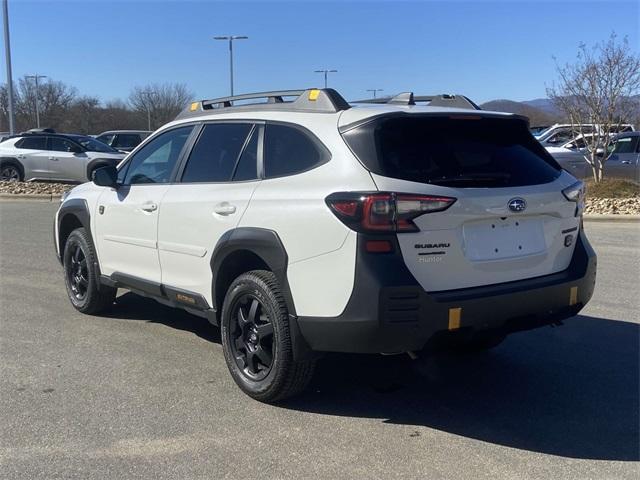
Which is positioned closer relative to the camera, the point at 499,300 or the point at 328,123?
the point at 499,300

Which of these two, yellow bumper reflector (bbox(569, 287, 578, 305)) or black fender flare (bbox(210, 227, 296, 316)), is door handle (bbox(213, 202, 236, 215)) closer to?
black fender flare (bbox(210, 227, 296, 316))

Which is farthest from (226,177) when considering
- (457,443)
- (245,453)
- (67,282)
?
(67,282)

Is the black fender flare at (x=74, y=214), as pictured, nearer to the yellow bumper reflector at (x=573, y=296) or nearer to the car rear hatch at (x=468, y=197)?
the car rear hatch at (x=468, y=197)

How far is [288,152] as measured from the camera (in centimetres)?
403

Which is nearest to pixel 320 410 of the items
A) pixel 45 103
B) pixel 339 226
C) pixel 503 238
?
pixel 339 226

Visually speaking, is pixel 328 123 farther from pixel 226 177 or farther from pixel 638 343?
pixel 638 343

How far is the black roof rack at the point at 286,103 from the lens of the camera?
397 centimetres

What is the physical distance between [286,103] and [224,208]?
0.80 m

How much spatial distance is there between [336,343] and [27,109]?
69.6 metres

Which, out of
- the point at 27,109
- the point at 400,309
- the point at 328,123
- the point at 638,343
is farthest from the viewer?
the point at 27,109

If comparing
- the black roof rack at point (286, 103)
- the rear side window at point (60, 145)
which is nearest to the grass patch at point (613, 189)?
the black roof rack at point (286, 103)

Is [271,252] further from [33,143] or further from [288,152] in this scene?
[33,143]

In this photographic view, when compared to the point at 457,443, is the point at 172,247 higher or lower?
higher

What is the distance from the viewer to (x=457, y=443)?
3562 mm
